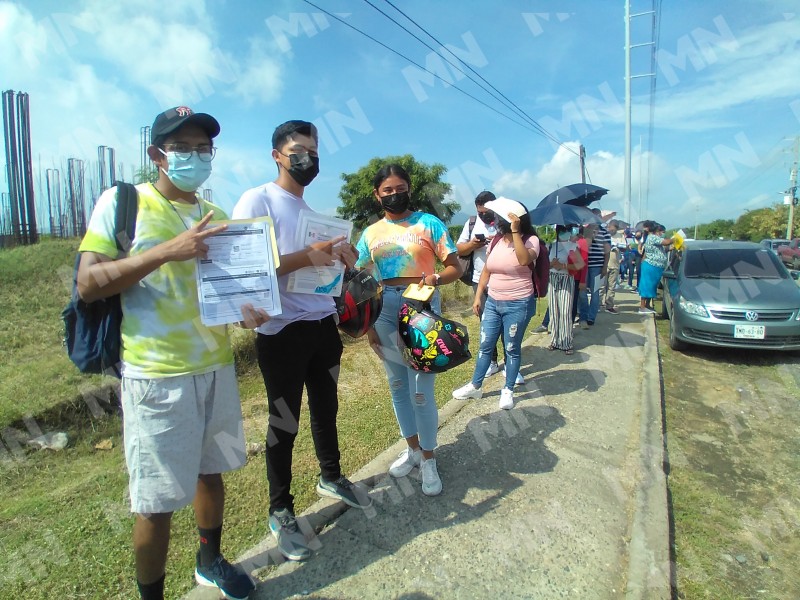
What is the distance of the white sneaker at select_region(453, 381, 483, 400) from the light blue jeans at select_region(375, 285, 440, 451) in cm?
150

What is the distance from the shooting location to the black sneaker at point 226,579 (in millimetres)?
1951

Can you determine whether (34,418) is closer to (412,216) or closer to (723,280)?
(412,216)

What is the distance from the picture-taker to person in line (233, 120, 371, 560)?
2.07m

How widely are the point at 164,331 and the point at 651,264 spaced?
29.8 feet

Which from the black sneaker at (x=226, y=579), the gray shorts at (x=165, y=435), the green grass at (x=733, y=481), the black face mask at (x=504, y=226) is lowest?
the green grass at (x=733, y=481)

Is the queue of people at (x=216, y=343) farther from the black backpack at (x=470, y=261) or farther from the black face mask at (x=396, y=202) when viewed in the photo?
the black backpack at (x=470, y=261)

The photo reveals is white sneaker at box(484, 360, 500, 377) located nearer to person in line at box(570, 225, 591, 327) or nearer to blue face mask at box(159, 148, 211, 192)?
person in line at box(570, 225, 591, 327)

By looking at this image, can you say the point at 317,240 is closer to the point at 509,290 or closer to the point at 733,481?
the point at 509,290

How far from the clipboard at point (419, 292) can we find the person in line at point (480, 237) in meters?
2.08

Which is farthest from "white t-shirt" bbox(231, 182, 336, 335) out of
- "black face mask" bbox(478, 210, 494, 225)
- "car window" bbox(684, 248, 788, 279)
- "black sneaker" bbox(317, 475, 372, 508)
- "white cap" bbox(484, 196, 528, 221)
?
"car window" bbox(684, 248, 788, 279)

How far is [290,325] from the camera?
2.14 meters

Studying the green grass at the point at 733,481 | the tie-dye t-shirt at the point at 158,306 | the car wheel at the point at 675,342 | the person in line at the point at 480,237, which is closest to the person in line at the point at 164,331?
the tie-dye t-shirt at the point at 158,306

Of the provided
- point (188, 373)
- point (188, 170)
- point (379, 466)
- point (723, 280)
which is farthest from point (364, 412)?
point (723, 280)

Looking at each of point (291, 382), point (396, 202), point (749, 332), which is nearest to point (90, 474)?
point (291, 382)
